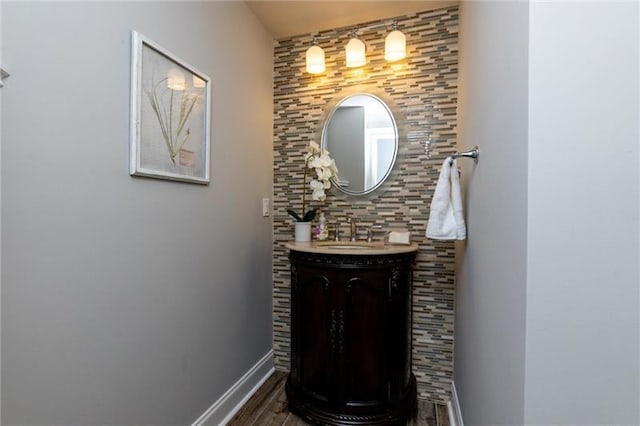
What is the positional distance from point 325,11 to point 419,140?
95cm

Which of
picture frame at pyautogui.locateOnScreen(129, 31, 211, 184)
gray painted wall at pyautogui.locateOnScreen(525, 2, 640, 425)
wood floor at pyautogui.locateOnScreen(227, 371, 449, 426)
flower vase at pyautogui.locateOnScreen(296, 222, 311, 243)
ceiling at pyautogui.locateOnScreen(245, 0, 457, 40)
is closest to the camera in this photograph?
gray painted wall at pyautogui.locateOnScreen(525, 2, 640, 425)

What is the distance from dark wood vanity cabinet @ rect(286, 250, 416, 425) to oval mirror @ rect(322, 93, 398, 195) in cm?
61

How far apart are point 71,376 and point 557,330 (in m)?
1.29

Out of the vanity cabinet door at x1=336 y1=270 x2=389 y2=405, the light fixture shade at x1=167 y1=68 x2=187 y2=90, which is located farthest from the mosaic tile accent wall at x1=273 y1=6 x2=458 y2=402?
the light fixture shade at x1=167 y1=68 x2=187 y2=90

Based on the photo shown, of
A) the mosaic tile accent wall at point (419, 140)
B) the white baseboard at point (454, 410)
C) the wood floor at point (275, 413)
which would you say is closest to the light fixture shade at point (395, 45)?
the mosaic tile accent wall at point (419, 140)

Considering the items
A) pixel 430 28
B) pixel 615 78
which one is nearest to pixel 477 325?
pixel 615 78

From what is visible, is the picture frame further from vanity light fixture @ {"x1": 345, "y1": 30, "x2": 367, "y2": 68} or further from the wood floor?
the wood floor

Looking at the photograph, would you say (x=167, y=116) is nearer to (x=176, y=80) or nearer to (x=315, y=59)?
(x=176, y=80)

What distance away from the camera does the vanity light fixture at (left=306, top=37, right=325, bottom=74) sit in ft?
6.40

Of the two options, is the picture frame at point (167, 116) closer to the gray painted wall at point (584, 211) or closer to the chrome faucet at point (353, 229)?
the chrome faucet at point (353, 229)

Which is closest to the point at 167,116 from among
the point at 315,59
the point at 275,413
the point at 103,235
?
the point at 103,235

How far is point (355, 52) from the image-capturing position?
1.88m

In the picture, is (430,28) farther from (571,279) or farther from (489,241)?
(571,279)

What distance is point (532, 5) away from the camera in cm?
64
